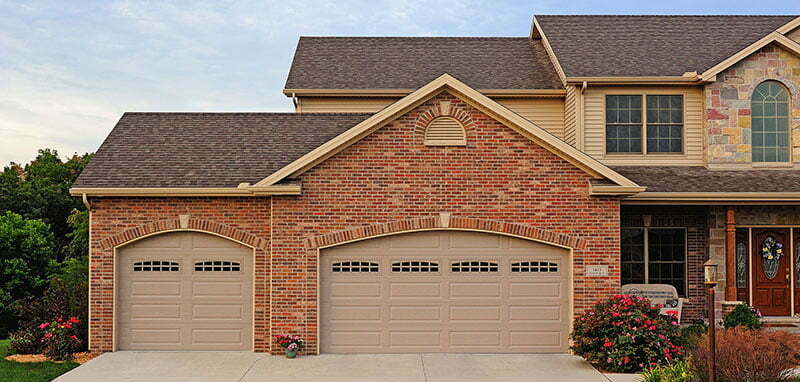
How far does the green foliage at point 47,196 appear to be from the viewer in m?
39.8

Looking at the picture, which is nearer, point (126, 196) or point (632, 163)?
point (126, 196)

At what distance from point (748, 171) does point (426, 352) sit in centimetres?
916

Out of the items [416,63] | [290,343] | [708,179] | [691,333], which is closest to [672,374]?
[691,333]

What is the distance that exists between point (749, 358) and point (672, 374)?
48.8 inches

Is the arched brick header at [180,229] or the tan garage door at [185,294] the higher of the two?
the arched brick header at [180,229]

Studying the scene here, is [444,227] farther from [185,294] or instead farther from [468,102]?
Answer: [185,294]

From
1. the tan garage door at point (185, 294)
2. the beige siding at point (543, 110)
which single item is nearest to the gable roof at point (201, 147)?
the tan garage door at point (185, 294)

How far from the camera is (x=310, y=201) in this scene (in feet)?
48.9

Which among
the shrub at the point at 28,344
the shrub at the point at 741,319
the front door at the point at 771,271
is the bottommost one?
the shrub at the point at 28,344

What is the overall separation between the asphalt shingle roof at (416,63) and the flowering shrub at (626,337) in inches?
326

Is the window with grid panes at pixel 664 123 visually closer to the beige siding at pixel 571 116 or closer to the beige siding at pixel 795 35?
the beige siding at pixel 571 116

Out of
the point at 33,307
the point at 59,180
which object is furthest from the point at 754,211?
the point at 59,180

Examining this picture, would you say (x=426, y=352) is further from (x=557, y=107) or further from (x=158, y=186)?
(x=557, y=107)

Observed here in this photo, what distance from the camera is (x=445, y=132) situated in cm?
1505
